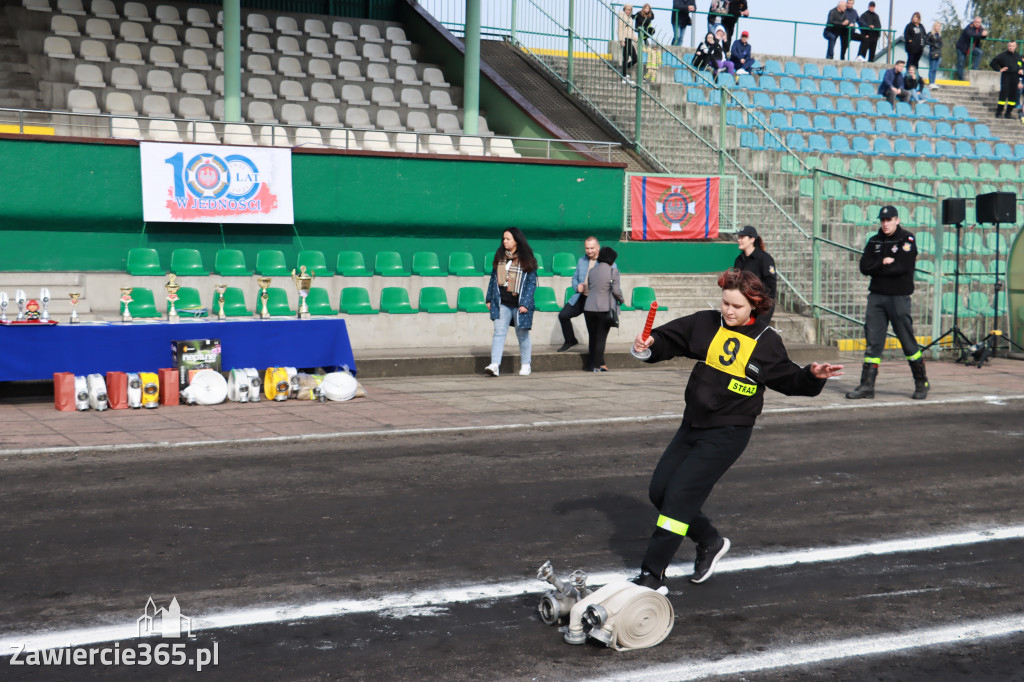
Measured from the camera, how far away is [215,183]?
1595cm

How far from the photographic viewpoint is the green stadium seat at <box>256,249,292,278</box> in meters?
16.0

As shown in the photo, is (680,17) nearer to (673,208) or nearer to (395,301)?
(673,208)

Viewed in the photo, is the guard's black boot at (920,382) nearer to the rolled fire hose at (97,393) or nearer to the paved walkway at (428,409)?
the paved walkway at (428,409)

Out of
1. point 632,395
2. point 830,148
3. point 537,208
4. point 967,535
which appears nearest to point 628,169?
point 537,208

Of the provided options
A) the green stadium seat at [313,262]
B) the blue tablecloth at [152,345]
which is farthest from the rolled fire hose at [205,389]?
the green stadium seat at [313,262]

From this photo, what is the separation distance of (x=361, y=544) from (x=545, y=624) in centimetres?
171

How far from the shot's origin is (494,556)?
20.7 feet

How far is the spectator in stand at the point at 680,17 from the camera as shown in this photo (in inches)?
1064

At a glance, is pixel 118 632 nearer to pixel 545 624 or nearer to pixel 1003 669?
pixel 545 624

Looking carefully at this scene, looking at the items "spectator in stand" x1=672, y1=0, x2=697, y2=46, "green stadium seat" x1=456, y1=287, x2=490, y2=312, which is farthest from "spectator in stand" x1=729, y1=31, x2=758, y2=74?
"green stadium seat" x1=456, y1=287, x2=490, y2=312

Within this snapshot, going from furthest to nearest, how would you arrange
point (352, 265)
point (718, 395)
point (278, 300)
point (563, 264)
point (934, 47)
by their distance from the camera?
1. point (934, 47)
2. point (563, 264)
3. point (352, 265)
4. point (278, 300)
5. point (718, 395)

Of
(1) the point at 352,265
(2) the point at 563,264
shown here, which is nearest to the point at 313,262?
(1) the point at 352,265

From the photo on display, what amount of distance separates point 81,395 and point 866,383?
9.18 metres

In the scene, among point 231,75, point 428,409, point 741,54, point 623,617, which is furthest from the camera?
point 741,54
